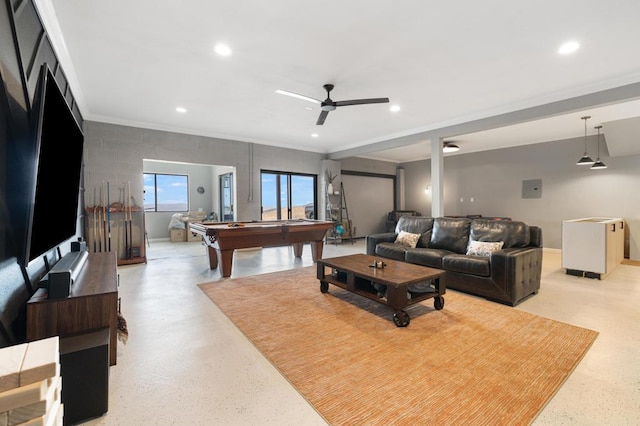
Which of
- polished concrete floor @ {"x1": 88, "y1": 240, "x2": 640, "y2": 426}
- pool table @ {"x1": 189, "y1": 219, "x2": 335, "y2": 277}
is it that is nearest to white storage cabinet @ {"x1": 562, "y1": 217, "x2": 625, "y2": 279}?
polished concrete floor @ {"x1": 88, "y1": 240, "x2": 640, "y2": 426}

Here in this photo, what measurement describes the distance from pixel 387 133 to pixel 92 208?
6041mm

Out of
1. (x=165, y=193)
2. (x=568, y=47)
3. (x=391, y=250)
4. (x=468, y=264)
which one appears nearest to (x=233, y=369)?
(x=468, y=264)

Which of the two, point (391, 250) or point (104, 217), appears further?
point (104, 217)

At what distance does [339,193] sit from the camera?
852cm

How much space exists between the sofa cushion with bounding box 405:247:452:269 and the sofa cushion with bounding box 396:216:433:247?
0.42 metres

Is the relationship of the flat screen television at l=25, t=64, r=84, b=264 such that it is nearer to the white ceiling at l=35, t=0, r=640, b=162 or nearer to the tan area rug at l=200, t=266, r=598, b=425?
the white ceiling at l=35, t=0, r=640, b=162

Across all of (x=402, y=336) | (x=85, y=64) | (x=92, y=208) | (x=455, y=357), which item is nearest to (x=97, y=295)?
(x=402, y=336)

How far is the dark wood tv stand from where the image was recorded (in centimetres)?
168

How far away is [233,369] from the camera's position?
2074 millimetres

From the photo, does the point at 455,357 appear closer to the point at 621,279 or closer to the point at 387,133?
the point at 621,279

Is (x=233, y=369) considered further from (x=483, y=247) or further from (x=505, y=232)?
(x=505, y=232)

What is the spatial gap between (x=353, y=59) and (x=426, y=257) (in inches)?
106

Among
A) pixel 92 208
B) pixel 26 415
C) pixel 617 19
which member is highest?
pixel 617 19

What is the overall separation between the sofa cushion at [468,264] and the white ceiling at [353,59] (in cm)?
228
